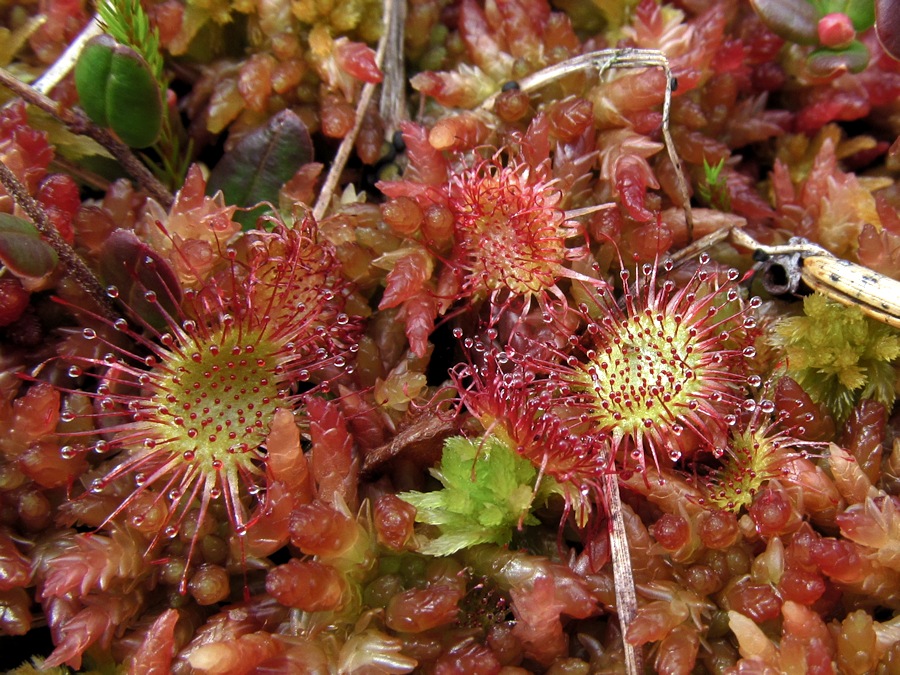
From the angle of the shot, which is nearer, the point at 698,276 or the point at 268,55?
the point at 698,276

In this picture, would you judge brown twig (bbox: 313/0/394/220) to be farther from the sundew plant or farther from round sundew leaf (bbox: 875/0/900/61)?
round sundew leaf (bbox: 875/0/900/61)

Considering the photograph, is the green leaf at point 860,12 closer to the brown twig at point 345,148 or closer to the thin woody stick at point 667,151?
the thin woody stick at point 667,151

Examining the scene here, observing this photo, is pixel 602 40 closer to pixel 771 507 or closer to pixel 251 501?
pixel 771 507

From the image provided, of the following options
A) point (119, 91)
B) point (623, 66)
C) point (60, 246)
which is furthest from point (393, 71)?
point (60, 246)

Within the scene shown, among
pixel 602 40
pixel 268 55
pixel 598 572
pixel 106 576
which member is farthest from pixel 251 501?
pixel 602 40

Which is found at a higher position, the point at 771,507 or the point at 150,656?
the point at 771,507

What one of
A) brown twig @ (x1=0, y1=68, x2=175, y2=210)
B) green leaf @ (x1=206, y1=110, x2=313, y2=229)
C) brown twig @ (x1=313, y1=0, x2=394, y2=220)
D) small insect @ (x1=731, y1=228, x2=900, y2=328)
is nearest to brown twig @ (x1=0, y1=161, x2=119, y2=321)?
brown twig @ (x1=0, y1=68, x2=175, y2=210)
